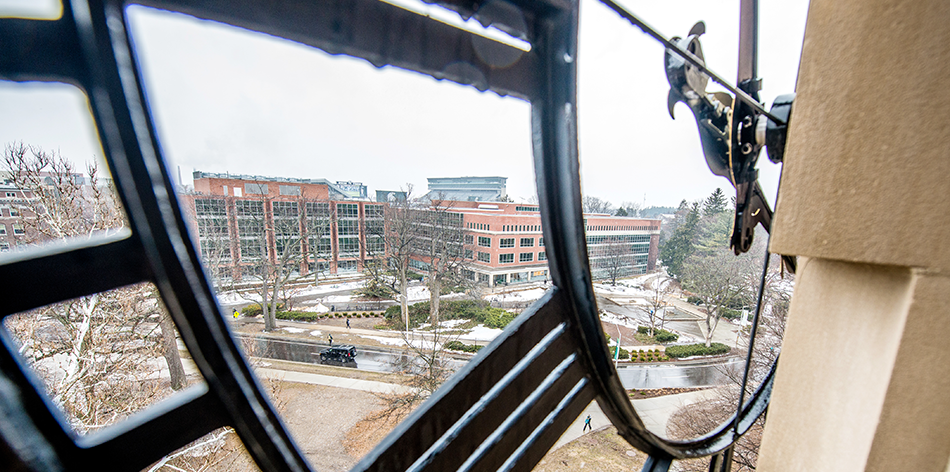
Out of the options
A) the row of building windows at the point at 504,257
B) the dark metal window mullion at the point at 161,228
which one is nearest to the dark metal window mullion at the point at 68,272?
the dark metal window mullion at the point at 161,228

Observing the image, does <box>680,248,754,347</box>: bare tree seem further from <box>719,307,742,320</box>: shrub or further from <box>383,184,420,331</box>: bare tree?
<box>383,184,420,331</box>: bare tree

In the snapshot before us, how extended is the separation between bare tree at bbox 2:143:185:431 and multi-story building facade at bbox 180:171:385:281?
0.27 metres

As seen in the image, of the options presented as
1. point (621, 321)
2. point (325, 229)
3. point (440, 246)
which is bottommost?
point (621, 321)

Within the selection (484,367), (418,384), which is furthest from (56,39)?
(418,384)

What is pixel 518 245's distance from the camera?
539cm

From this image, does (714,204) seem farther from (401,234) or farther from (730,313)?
(401,234)

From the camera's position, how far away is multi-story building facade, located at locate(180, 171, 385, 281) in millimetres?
1104

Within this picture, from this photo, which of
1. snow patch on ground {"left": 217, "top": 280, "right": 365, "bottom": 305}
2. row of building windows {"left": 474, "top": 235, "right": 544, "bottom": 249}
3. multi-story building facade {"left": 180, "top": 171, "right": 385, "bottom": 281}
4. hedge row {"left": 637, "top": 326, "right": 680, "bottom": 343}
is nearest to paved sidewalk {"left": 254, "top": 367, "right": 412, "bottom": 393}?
snow patch on ground {"left": 217, "top": 280, "right": 365, "bottom": 305}

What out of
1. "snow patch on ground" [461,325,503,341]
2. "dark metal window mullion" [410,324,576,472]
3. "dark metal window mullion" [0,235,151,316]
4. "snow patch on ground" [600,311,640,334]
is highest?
"dark metal window mullion" [0,235,151,316]

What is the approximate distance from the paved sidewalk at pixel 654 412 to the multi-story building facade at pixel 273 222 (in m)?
6.67

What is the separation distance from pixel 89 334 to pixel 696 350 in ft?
42.1

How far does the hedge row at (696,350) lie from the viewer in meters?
10.7

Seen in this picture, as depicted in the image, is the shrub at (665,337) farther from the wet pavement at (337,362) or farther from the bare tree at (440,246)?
the bare tree at (440,246)

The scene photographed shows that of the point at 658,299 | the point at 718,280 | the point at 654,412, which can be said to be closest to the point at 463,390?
the point at 654,412
